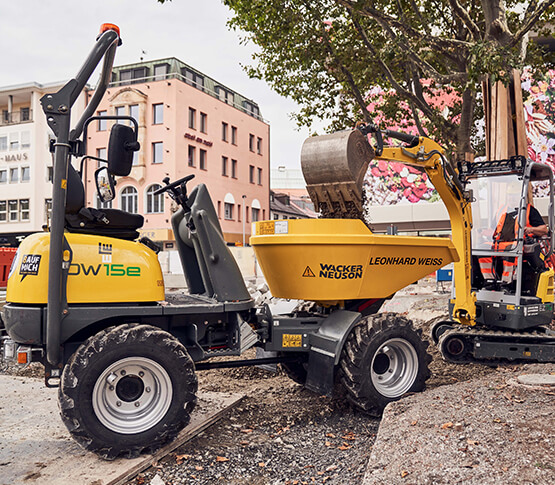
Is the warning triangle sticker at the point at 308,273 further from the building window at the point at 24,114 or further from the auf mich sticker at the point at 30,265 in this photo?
the building window at the point at 24,114

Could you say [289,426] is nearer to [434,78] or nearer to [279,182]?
[434,78]

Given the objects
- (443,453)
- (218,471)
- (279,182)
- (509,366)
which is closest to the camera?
(443,453)

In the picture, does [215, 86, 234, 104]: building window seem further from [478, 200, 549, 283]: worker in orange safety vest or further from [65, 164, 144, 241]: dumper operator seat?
[65, 164, 144, 241]: dumper operator seat

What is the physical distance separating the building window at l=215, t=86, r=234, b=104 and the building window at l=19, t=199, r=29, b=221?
608 inches

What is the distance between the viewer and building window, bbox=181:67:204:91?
124 feet

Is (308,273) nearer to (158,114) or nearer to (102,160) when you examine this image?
(102,160)

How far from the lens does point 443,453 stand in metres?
3.56

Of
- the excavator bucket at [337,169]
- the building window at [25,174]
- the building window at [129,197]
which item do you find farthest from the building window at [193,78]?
the excavator bucket at [337,169]

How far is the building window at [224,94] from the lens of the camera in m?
41.4

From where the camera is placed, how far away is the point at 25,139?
39750 millimetres

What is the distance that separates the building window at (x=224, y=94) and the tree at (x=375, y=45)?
92.1ft

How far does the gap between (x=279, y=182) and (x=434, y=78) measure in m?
55.4

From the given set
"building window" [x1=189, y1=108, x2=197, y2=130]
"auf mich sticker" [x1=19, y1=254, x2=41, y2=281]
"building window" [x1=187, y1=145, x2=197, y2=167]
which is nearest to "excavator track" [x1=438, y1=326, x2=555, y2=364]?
"auf mich sticker" [x1=19, y1=254, x2=41, y2=281]

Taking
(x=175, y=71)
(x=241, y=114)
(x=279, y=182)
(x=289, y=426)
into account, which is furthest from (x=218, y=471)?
(x=279, y=182)
